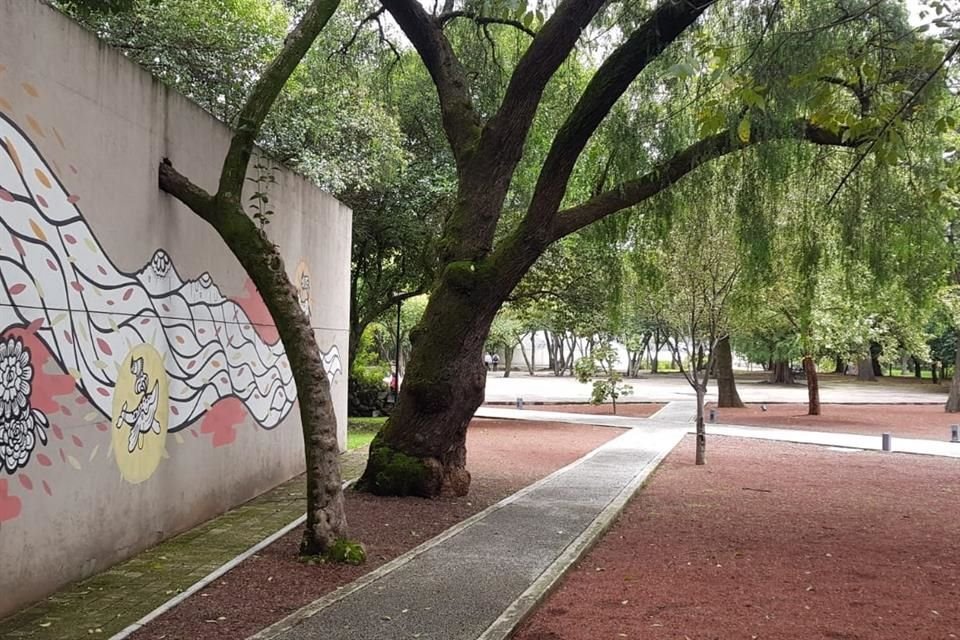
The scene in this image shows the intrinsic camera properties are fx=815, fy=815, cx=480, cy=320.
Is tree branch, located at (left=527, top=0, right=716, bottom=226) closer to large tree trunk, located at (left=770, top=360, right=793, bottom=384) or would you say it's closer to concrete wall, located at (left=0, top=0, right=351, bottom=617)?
concrete wall, located at (left=0, top=0, right=351, bottom=617)

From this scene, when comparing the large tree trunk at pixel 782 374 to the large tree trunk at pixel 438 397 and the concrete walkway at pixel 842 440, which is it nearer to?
the concrete walkway at pixel 842 440

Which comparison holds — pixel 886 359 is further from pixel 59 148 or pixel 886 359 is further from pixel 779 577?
pixel 59 148

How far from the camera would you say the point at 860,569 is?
22.9 ft

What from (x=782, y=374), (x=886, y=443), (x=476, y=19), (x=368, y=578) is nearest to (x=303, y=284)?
(x=476, y=19)

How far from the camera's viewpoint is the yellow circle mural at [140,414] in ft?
21.4

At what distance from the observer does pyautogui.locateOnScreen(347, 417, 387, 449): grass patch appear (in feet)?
55.6

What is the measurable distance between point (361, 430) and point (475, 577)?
14.4 meters

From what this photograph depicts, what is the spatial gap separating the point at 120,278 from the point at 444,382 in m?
3.82

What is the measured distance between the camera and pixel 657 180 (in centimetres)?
932

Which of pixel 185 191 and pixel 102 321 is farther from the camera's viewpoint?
pixel 185 191

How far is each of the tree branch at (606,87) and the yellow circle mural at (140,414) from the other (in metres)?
4.23

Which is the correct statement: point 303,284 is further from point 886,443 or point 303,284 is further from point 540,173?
point 886,443

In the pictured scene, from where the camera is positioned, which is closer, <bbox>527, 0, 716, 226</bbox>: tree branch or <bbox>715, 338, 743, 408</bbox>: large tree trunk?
<bbox>527, 0, 716, 226</bbox>: tree branch

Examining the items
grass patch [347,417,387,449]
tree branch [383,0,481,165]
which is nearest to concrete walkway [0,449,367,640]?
tree branch [383,0,481,165]
